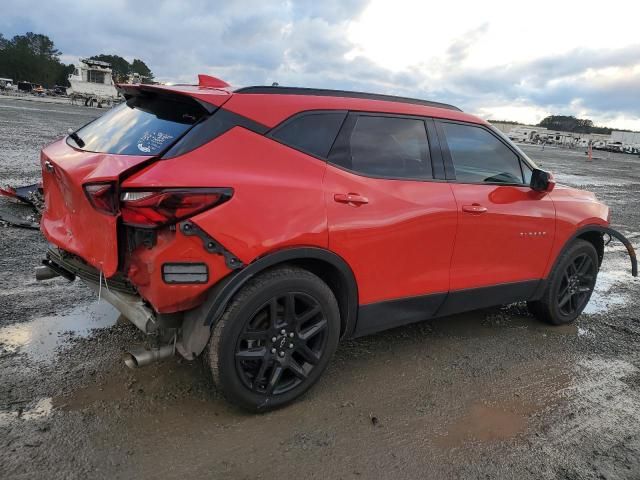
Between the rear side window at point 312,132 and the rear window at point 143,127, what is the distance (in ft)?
1.63

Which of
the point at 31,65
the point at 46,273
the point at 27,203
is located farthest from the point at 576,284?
the point at 31,65

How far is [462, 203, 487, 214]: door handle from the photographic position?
3736 mm

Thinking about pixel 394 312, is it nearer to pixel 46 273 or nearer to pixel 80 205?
pixel 80 205

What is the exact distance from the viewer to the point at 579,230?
4699 mm

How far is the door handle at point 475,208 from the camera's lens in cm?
374

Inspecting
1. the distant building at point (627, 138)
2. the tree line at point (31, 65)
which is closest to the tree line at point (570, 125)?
the distant building at point (627, 138)

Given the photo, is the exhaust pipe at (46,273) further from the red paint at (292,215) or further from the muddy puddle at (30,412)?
the muddy puddle at (30,412)

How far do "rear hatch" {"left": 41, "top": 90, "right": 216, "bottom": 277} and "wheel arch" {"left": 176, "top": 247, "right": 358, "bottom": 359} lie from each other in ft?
1.72

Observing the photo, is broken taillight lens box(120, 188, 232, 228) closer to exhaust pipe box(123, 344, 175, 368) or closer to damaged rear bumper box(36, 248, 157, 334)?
damaged rear bumper box(36, 248, 157, 334)

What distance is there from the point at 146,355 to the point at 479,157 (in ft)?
9.35

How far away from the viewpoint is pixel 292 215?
292 centimetres

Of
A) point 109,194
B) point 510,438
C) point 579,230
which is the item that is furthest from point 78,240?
point 579,230

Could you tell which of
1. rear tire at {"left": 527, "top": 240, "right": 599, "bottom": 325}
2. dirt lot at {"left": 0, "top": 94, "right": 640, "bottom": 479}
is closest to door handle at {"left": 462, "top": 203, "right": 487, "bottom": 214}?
dirt lot at {"left": 0, "top": 94, "right": 640, "bottom": 479}

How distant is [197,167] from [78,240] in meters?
0.93
